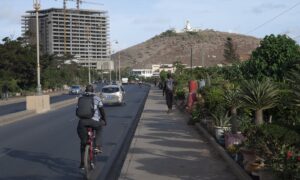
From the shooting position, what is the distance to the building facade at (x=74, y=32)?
116 metres

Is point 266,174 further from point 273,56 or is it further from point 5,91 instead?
point 5,91

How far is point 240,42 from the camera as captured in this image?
158000mm

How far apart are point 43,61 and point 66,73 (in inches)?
1185

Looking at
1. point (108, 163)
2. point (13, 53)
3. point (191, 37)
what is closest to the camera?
point (108, 163)

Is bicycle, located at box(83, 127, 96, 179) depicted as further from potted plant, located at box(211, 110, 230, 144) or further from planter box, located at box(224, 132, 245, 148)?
potted plant, located at box(211, 110, 230, 144)

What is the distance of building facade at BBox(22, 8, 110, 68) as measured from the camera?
116m

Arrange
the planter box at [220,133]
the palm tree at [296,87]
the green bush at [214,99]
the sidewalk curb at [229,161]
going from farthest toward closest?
the green bush at [214,99] → the planter box at [220,133] → the sidewalk curb at [229,161] → the palm tree at [296,87]

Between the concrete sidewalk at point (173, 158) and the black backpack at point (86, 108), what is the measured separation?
1.29 meters

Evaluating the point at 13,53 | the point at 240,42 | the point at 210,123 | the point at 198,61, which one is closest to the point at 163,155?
the point at 210,123

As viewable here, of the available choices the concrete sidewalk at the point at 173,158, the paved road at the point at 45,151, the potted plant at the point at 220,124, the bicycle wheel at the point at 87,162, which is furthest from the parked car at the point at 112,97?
the bicycle wheel at the point at 87,162

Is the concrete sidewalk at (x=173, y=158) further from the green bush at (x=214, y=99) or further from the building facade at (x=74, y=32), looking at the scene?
the building facade at (x=74, y=32)

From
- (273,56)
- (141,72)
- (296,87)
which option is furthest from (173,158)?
(141,72)

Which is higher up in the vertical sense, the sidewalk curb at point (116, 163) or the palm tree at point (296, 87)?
the palm tree at point (296, 87)

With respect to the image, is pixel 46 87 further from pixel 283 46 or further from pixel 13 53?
pixel 283 46
